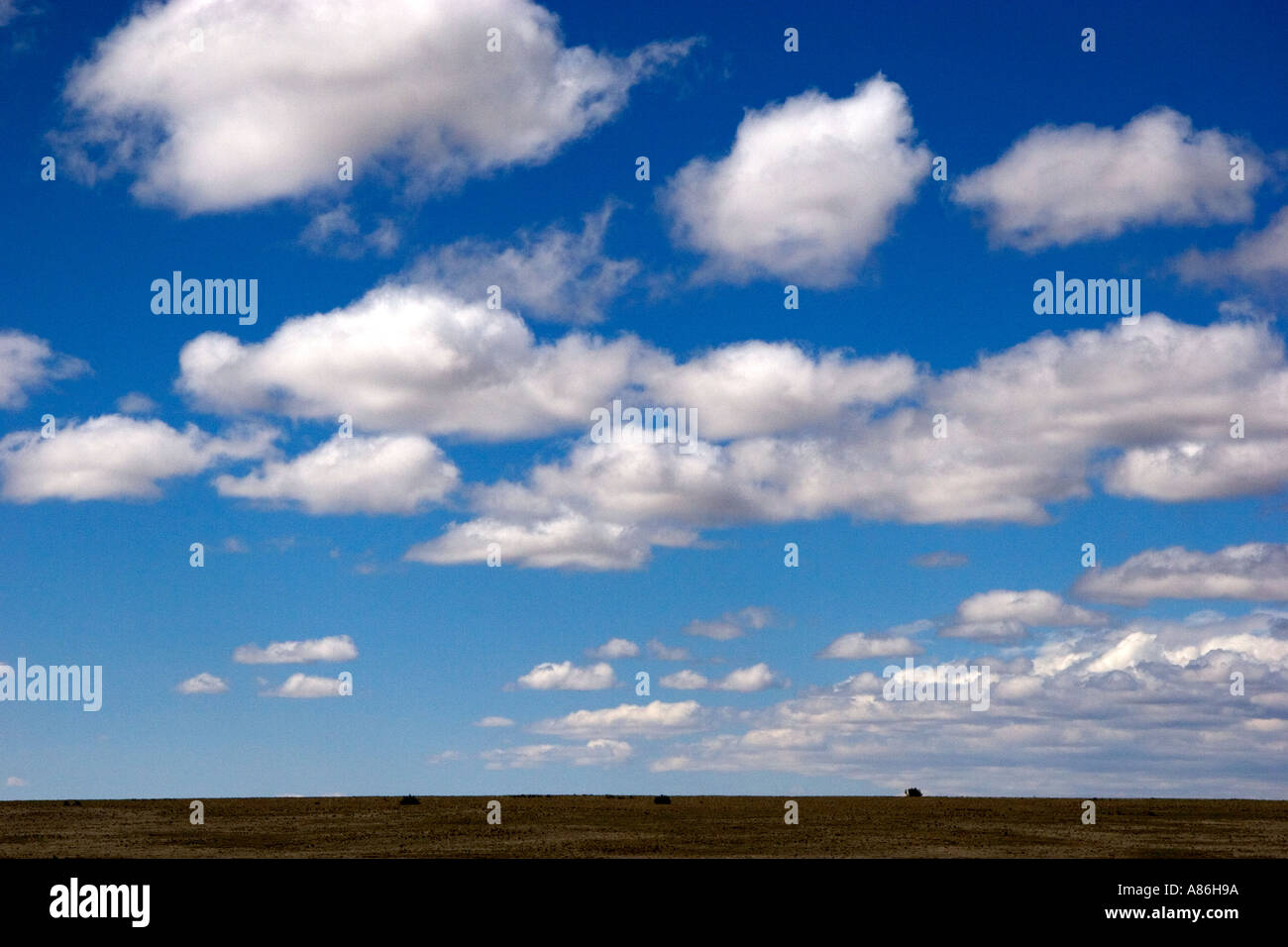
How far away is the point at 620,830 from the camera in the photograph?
9031cm

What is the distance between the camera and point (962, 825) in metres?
98.4

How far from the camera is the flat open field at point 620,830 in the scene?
250 ft

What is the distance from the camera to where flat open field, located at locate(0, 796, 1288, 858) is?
76.1 metres

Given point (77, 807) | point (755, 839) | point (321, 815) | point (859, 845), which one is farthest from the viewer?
point (77, 807)
